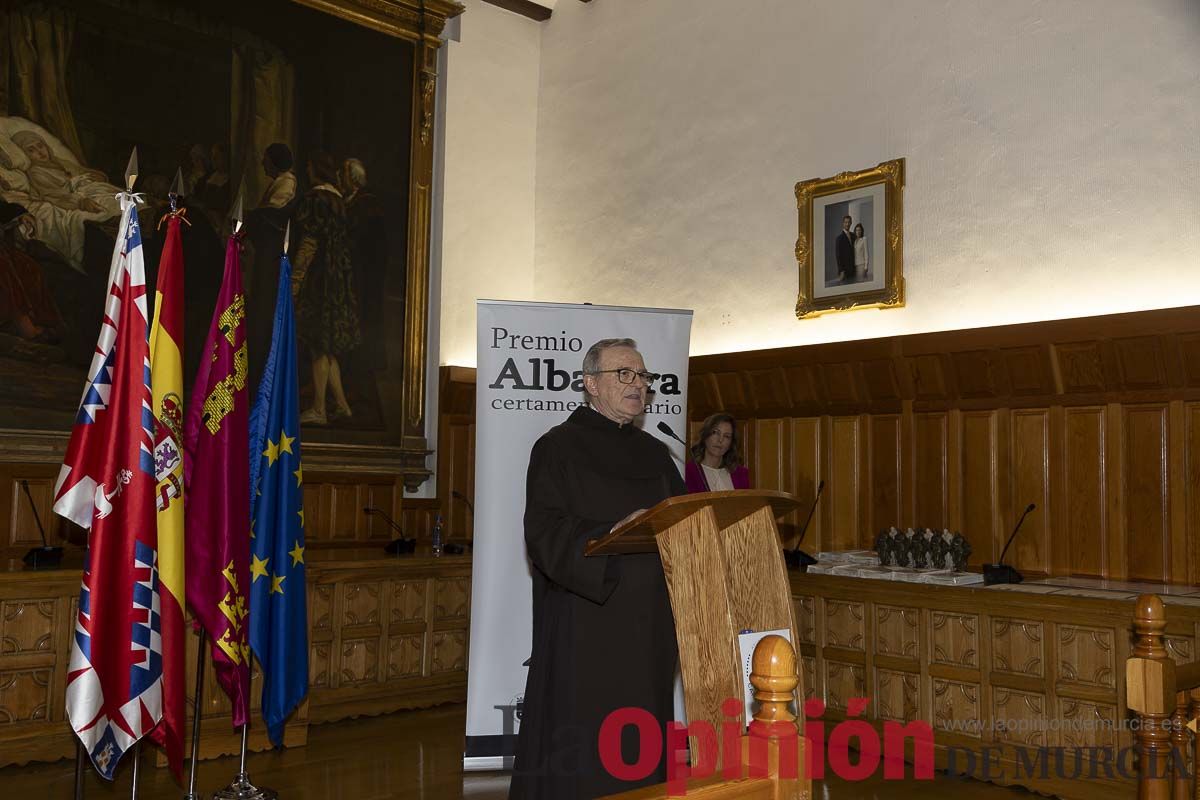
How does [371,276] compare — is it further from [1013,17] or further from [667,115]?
[1013,17]

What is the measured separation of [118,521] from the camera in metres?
3.59

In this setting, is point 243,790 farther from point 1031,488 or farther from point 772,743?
point 1031,488

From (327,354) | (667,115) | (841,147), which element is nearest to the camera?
(841,147)

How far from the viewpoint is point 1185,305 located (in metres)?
5.12

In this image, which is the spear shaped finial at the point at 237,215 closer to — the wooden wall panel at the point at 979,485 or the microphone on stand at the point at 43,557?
the microphone on stand at the point at 43,557

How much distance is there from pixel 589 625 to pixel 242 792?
2.16 m

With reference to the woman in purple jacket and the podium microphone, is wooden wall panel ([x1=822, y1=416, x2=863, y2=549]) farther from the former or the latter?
the podium microphone

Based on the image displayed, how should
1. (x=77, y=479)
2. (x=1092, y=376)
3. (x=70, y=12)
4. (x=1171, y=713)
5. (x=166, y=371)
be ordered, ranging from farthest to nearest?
(x=70, y=12), (x=1092, y=376), (x=166, y=371), (x=77, y=479), (x=1171, y=713)

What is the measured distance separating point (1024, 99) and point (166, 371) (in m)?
4.76

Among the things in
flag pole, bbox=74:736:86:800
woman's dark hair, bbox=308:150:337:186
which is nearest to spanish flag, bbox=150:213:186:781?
flag pole, bbox=74:736:86:800

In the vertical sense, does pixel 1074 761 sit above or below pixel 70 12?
below

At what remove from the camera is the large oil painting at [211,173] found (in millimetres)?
6109

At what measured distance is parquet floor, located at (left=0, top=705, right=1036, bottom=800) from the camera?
188 inches

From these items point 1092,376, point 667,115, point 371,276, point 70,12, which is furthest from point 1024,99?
point 70,12
